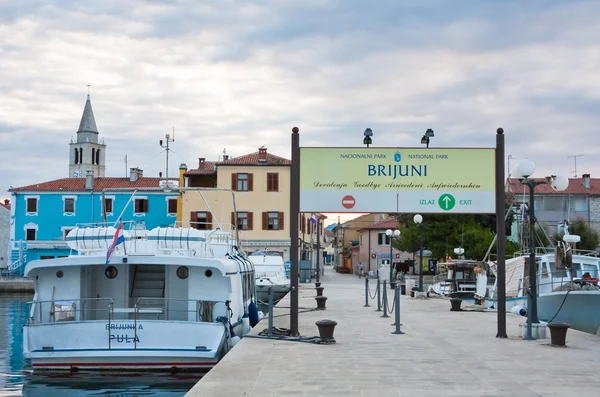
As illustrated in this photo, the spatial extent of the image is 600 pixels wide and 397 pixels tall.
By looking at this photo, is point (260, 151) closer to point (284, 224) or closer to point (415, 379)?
point (284, 224)

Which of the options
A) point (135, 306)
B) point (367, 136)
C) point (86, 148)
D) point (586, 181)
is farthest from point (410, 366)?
point (86, 148)

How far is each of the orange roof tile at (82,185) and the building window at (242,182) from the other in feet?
24.5

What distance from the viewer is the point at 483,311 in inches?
987

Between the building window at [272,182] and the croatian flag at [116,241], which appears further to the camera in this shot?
the building window at [272,182]

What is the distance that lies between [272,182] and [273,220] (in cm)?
305

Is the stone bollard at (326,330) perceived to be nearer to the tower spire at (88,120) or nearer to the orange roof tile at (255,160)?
the orange roof tile at (255,160)

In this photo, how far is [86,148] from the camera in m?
120

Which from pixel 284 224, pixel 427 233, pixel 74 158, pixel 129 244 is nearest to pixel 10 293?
pixel 284 224

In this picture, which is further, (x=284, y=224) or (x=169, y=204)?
(x=169, y=204)

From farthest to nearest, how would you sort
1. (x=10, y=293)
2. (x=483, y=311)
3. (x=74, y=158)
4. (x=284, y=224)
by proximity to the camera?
(x=74, y=158)
(x=284, y=224)
(x=10, y=293)
(x=483, y=311)

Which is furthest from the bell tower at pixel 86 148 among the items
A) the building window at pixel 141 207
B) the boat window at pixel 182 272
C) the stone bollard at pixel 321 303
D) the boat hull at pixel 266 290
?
the boat window at pixel 182 272

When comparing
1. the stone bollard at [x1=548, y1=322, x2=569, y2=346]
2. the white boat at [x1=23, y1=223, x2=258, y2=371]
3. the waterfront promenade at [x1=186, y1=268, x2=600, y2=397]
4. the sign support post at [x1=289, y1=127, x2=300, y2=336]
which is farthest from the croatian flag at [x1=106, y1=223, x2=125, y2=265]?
the stone bollard at [x1=548, y1=322, x2=569, y2=346]

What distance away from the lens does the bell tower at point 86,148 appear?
392 feet

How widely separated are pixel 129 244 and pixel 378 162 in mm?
6808
